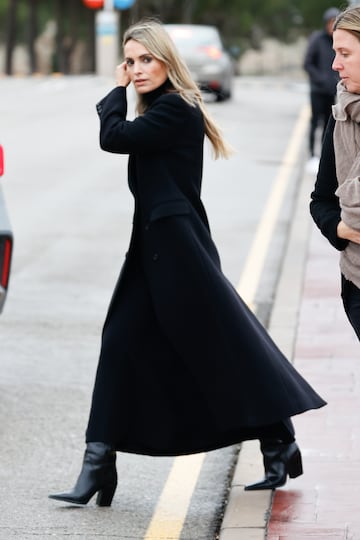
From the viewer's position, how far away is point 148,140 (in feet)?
16.1

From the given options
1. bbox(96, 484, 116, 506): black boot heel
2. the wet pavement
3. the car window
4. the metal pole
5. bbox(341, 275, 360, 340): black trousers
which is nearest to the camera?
bbox(341, 275, 360, 340): black trousers

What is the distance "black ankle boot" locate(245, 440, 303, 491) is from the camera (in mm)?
5176

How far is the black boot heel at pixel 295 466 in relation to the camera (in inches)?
204

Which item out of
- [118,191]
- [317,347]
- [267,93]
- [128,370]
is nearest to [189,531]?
[128,370]

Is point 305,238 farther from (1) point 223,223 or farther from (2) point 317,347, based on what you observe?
(2) point 317,347

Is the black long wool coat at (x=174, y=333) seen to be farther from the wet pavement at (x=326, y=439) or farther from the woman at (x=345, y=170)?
the woman at (x=345, y=170)

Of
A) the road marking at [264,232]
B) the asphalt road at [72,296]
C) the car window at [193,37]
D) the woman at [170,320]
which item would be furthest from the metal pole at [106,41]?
the woman at [170,320]

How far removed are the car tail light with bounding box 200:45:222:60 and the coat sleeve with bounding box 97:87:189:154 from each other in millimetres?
27739

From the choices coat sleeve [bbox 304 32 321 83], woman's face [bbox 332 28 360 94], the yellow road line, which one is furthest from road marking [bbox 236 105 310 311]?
woman's face [bbox 332 28 360 94]

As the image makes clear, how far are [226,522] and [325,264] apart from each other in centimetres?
581

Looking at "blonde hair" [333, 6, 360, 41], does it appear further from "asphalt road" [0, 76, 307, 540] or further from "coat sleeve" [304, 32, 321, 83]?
"coat sleeve" [304, 32, 321, 83]

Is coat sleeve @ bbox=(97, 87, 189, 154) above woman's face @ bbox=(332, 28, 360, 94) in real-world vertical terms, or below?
below

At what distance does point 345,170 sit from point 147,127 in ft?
2.93

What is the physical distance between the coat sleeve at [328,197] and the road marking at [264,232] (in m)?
4.56
